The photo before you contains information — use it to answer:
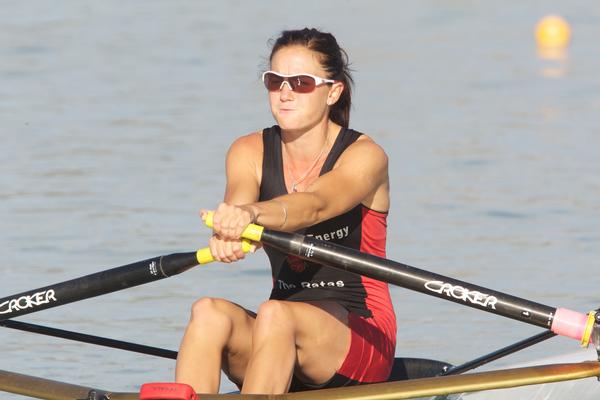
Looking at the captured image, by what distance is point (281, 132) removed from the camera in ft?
18.9

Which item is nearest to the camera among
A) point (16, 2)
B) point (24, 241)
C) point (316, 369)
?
point (316, 369)

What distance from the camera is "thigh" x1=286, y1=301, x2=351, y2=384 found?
5227 millimetres

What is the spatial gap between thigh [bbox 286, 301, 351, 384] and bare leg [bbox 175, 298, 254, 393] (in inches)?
7.7

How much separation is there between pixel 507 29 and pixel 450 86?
4071 millimetres

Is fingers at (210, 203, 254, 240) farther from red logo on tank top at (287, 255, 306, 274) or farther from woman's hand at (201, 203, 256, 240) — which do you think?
red logo on tank top at (287, 255, 306, 274)

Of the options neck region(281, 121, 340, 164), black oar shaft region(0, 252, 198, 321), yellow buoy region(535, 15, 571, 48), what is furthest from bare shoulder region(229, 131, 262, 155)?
yellow buoy region(535, 15, 571, 48)

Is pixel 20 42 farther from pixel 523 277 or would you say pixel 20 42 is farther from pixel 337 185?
pixel 337 185

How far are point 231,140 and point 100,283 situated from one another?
7067 millimetres

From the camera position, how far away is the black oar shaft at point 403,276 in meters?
4.98

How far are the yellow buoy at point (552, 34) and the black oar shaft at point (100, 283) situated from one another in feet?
42.4

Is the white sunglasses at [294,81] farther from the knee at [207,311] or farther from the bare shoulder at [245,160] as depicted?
the knee at [207,311]

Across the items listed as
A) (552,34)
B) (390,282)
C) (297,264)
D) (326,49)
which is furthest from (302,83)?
(552,34)

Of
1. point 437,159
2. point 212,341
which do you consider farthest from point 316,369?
point 437,159

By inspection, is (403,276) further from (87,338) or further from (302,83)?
(87,338)
